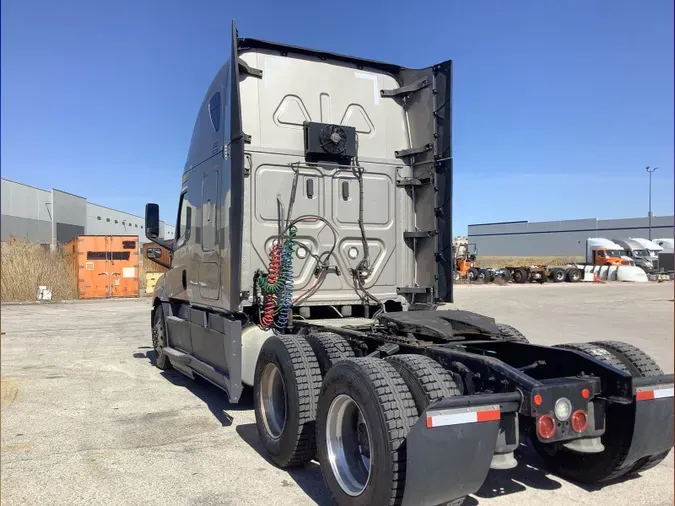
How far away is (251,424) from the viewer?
5891mm

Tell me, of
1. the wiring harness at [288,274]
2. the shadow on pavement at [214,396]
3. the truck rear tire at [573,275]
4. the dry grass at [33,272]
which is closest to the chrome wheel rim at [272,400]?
the wiring harness at [288,274]

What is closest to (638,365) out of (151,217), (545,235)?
(151,217)

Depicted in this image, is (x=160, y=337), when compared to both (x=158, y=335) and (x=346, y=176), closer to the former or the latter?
(x=158, y=335)

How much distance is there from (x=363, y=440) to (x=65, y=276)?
79.5ft

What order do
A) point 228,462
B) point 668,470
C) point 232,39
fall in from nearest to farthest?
point 668,470 < point 228,462 < point 232,39

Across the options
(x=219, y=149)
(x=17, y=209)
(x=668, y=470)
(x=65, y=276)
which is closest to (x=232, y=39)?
(x=219, y=149)

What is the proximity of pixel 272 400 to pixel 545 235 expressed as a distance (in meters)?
Result: 89.4

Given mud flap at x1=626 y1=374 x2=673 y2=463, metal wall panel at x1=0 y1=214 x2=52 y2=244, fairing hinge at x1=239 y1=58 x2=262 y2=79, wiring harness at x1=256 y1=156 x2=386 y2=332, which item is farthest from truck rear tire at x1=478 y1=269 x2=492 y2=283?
mud flap at x1=626 y1=374 x2=673 y2=463

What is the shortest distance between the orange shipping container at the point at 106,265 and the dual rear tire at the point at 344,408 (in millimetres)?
21537

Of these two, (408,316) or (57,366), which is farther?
(57,366)

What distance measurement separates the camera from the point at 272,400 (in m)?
4.97

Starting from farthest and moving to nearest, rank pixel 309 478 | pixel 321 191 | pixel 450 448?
pixel 321 191
pixel 309 478
pixel 450 448

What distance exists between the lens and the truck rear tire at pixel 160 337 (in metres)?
8.50

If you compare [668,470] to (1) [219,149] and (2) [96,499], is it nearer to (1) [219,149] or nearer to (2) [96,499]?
(2) [96,499]
